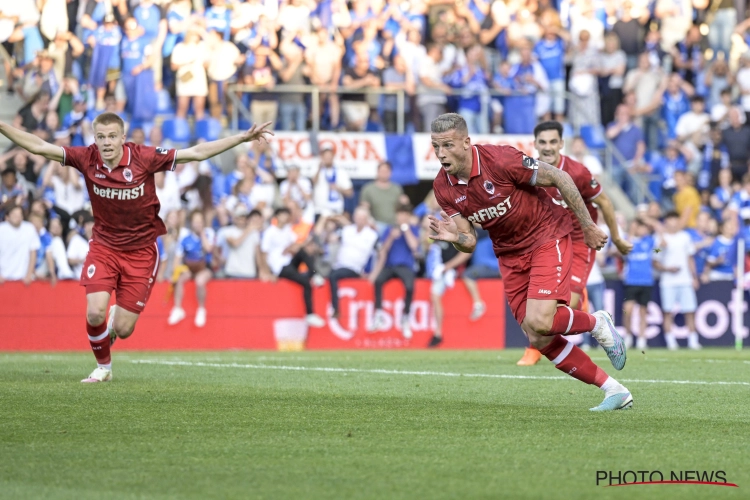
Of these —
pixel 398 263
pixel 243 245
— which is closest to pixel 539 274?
pixel 398 263

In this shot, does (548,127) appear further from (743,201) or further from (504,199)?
(743,201)

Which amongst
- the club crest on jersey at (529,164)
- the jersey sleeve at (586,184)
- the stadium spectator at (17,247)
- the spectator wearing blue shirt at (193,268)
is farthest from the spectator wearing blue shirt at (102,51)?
the club crest on jersey at (529,164)

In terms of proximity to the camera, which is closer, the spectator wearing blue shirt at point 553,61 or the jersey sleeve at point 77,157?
the jersey sleeve at point 77,157

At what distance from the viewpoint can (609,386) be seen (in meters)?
8.36

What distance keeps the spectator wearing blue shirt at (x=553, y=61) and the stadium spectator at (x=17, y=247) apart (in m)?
10.1

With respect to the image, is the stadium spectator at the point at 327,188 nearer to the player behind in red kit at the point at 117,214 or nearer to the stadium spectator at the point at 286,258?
the stadium spectator at the point at 286,258

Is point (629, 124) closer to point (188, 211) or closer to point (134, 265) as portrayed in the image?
point (188, 211)

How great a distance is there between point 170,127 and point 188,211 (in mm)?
1900

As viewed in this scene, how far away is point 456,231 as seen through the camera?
328 inches

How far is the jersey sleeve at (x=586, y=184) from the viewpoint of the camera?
11.3 meters

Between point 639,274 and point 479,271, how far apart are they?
8.86ft

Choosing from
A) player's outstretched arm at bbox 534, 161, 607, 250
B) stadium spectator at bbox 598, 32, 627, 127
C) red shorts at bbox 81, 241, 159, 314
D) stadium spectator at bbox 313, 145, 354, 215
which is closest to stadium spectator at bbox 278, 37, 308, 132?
stadium spectator at bbox 313, 145, 354, 215

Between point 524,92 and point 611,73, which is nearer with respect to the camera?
point 524,92

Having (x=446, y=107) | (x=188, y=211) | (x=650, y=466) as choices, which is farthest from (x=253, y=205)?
(x=650, y=466)
